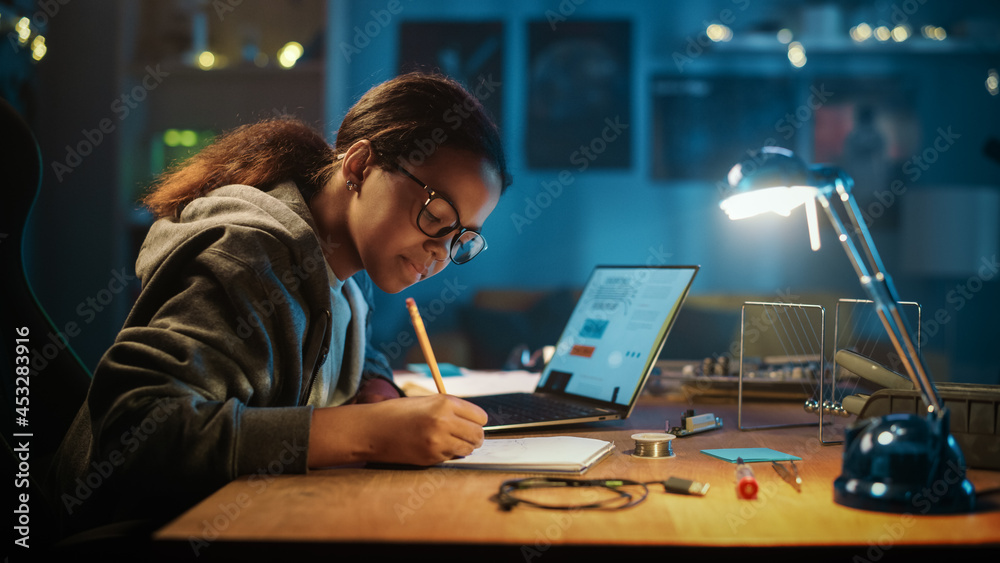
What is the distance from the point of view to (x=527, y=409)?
46.6 inches

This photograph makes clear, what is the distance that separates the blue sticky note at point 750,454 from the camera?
90cm

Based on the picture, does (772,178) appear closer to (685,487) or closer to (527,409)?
(685,487)

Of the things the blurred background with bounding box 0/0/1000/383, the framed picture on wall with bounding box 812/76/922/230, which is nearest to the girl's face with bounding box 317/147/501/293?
the blurred background with bounding box 0/0/1000/383

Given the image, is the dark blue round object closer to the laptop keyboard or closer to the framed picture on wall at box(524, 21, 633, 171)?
the laptop keyboard

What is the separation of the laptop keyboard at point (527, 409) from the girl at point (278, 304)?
195mm

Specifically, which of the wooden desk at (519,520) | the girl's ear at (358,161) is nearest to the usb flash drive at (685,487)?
the wooden desk at (519,520)

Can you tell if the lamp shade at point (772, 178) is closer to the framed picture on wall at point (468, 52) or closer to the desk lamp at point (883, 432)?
the desk lamp at point (883, 432)

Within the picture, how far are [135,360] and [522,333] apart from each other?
2494mm

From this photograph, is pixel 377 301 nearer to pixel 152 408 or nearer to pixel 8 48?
pixel 8 48

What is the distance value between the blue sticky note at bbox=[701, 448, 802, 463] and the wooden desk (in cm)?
5

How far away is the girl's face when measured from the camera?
108cm

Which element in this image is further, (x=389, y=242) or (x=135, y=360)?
(x=389, y=242)

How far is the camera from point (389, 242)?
1102 millimetres

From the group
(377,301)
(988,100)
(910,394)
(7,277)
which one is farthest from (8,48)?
(988,100)
